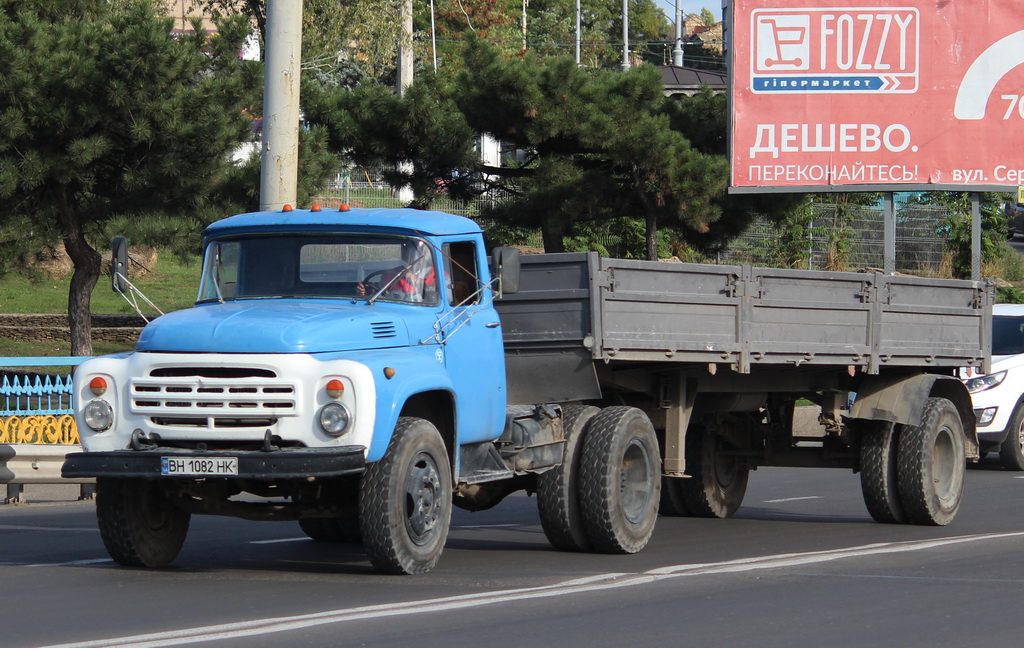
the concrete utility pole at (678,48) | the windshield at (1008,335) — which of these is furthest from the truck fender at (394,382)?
the concrete utility pole at (678,48)

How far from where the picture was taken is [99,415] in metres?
8.15

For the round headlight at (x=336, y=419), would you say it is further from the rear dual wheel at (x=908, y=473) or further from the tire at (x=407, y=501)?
the rear dual wheel at (x=908, y=473)

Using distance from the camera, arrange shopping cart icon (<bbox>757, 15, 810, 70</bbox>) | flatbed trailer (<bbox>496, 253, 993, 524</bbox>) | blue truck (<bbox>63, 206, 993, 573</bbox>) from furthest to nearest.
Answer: shopping cart icon (<bbox>757, 15, 810, 70</bbox>), flatbed trailer (<bbox>496, 253, 993, 524</bbox>), blue truck (<bbox>63, 206, 993, 573</bbox>)

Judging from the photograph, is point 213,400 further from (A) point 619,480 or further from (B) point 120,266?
(A) point 619,480

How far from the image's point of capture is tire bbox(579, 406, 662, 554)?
31.6ft

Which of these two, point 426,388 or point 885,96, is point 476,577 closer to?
point 426,388

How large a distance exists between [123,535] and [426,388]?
200 cm

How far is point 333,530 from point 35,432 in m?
5.12

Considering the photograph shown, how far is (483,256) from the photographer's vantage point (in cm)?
950

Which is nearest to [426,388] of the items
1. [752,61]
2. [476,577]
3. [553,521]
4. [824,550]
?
[476,577]

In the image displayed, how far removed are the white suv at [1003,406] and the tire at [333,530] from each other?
9.53m

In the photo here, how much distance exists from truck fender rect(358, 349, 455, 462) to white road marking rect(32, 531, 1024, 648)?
91 cm

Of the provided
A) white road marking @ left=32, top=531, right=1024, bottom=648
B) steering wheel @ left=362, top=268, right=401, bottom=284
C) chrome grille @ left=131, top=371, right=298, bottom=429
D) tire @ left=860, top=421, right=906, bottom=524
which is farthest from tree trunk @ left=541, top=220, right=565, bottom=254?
chrome grille @ left=131, top=371, right=298, bottom=429

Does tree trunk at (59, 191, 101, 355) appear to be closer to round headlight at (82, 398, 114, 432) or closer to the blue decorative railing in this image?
the blue decorative railing
